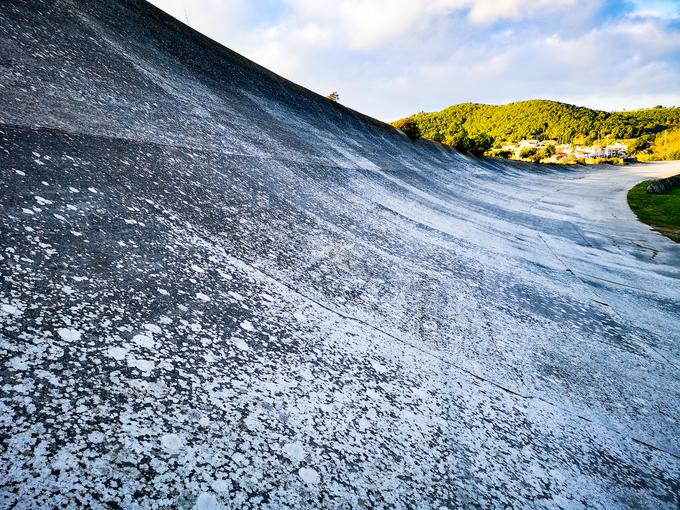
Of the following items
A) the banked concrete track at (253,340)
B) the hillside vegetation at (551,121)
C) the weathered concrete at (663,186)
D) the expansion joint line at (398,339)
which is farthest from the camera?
the hillside vegetation at (551,121)

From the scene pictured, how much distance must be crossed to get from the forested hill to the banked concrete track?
12963cm

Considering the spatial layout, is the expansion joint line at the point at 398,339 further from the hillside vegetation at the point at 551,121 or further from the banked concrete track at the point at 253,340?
the hillside vegetation at the point at 551,121

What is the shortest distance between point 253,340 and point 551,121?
170 m

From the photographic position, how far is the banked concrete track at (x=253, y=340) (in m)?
1.07

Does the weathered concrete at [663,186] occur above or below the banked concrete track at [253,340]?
above

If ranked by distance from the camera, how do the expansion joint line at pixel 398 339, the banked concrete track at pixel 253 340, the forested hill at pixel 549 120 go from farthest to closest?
1. the forested hill at pixel 549 120
2. the expansion joint line at pixel 398 339
3. the banked concrete track at pixel 253 340

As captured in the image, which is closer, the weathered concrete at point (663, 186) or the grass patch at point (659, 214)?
the grass patch at point (659, 214)

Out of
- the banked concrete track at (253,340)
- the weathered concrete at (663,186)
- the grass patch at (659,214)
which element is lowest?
the banked concrete track at (253,340)

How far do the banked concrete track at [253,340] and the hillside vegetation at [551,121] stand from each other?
127 meters

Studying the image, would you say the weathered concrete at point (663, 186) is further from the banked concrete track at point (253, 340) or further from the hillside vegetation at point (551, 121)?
the hillside vegetation at point (551, 121)

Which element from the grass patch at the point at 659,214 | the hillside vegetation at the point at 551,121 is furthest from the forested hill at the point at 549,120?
the grass patch at the point at 659,214

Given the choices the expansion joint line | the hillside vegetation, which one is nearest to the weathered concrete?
the expansion joint line

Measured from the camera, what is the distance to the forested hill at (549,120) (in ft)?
405

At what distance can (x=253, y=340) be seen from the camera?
1675 mm
